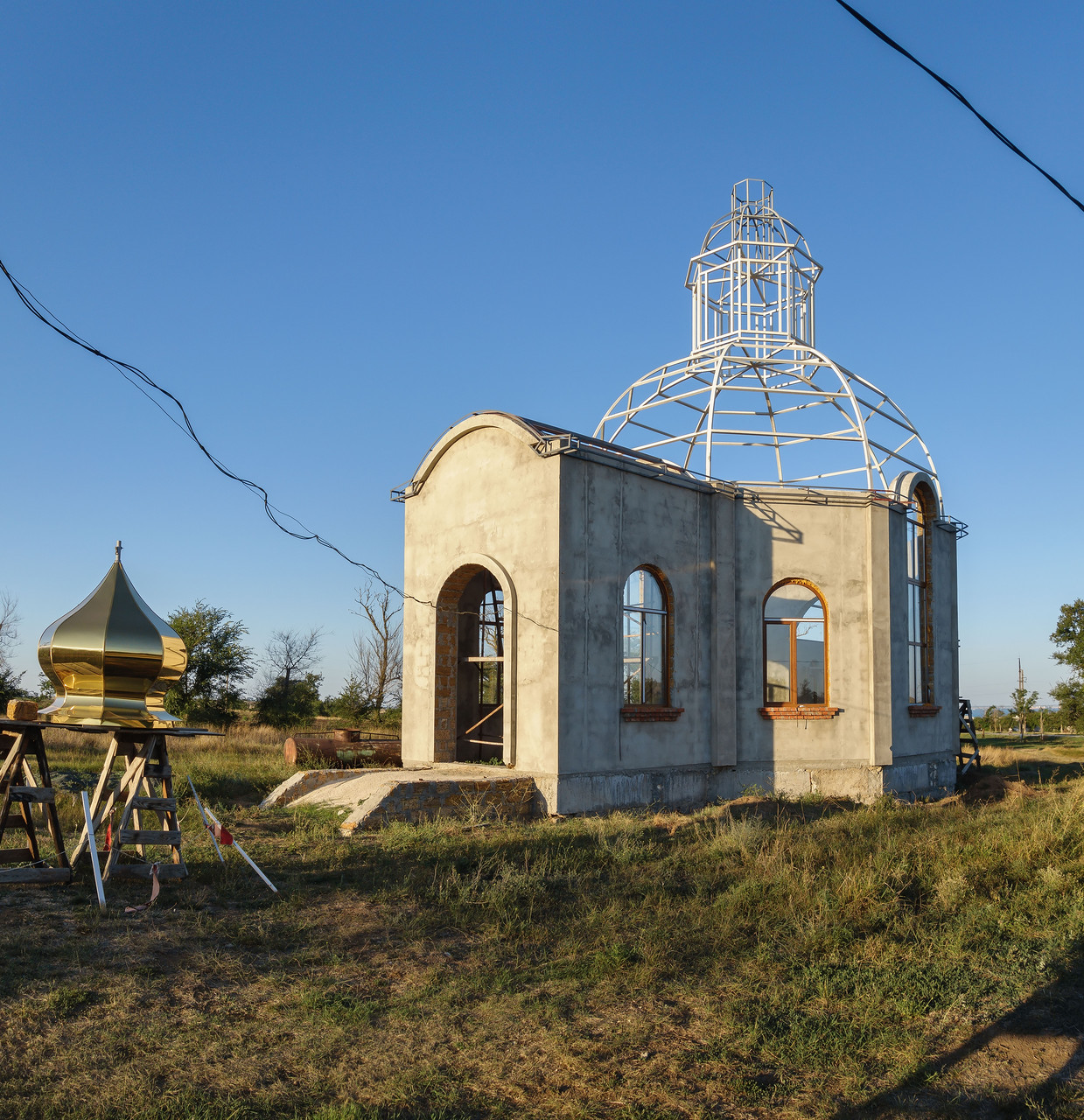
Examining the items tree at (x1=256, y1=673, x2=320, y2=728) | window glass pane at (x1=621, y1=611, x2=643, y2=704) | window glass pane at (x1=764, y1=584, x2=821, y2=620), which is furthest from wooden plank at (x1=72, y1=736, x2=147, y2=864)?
tree at (x1=256, y1=673, x2=320, y2=728)

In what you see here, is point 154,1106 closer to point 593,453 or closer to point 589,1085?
point 589,1085

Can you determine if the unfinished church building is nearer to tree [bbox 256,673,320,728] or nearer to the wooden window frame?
the wooden window frame

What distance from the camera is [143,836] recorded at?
7.59 m

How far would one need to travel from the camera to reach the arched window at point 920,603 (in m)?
16.5

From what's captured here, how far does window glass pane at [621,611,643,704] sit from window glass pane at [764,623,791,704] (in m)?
2.39

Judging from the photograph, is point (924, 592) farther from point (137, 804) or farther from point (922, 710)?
point (137, 804)

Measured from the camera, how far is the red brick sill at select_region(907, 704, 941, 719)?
1590 centimetres

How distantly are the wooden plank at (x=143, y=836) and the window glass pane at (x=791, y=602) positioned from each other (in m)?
10.0

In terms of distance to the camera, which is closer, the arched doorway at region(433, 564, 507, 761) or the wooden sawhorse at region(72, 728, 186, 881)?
the wooden sawhorse at region(72, 728, 186, 881)

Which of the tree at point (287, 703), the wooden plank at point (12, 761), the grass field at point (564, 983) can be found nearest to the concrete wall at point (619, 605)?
the grass field at point (564, 983)

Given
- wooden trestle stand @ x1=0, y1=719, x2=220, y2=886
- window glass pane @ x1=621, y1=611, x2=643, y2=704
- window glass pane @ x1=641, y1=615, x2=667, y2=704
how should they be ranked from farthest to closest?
window glass pane @ x1=641, y1=615, x2=667, y2=704
window glass pane @ x1=621, y1=611, x2=643, y2=704
wooden trestle stand @ x1=0, y1=719, x2=220, y2=886

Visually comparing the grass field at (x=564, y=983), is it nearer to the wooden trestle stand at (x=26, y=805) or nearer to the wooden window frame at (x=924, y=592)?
the wooden trestle stand at (x=26, y=805)

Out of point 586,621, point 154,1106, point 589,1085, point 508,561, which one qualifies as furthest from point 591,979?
point 508,561

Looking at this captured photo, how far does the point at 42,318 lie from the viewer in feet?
24.1
